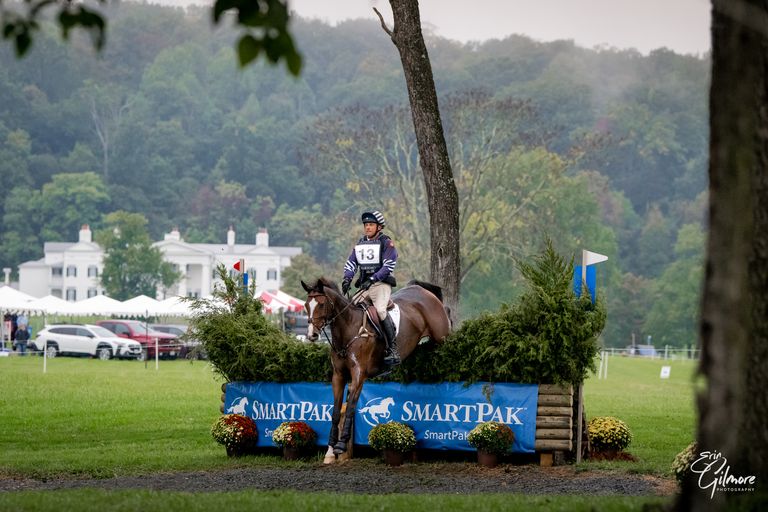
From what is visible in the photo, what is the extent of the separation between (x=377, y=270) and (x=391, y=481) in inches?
124

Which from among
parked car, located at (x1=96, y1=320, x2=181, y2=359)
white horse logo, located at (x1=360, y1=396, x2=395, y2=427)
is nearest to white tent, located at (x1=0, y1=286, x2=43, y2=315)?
parked car, located at (x1=96, y1=320, x2=181, y2=359)

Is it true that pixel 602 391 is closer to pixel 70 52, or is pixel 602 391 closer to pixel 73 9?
pixel 73 9

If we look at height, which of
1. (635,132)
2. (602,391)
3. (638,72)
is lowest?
(602,391)

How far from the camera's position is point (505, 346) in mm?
16078

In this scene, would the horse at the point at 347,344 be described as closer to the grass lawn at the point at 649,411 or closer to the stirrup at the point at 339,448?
the stirrup at the point at 339,448

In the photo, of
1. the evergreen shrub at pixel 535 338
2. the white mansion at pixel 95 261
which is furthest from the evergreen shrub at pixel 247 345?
the white mansion at pixel 95 261

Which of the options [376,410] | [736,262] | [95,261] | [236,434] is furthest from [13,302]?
[95,261]

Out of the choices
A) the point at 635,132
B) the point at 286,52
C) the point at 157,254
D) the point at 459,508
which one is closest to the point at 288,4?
the point at 286,52

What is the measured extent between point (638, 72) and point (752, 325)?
6334 inches

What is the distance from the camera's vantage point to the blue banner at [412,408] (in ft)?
53.1

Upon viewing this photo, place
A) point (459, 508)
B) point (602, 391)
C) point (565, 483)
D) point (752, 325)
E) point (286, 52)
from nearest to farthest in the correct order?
1. point (286, 52)
2. point (752, 325)
3. point (459, 508)
4. point (565, 483)
5. point (602, 391)

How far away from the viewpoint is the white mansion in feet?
479

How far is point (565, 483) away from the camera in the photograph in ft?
45.6

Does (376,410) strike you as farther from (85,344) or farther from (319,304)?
(85,344)
